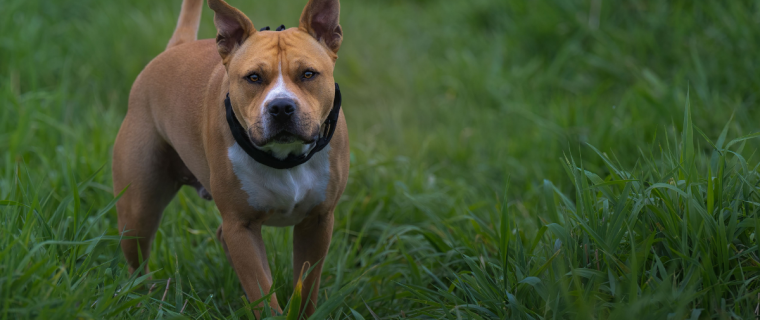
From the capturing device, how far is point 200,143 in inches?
121

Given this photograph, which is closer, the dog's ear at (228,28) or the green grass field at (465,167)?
the green grass field at (465,167)

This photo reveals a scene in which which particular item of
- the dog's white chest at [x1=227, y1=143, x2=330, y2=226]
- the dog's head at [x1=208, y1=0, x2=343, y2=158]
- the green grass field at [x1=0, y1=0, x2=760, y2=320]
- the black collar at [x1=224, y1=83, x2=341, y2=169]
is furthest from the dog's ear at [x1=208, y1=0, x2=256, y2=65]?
the green grass field at [x1=0, y1=0, x2=760, y2=320]

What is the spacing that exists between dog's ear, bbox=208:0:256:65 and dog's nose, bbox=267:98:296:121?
0.49m

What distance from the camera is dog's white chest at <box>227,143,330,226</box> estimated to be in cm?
280

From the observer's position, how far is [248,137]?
2.75 meters

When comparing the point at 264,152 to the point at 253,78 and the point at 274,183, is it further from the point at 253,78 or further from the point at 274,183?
the point at 253,78

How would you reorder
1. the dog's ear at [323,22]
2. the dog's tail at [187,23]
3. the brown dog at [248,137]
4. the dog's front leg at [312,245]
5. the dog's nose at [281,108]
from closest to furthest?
the dog's nose at [281,108]
the brown dog at [248,137]
the dog's ear at [323,22]
the dog's front leg at [312,245]
the dog's tail at [187,23]

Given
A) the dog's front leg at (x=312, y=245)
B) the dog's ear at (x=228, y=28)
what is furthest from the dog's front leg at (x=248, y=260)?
the dog's ear at (x=228, y=28)

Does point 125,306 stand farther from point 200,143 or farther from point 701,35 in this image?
point 701,35

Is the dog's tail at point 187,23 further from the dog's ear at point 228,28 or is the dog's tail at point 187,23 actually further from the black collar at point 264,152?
the black collar at point 264,152

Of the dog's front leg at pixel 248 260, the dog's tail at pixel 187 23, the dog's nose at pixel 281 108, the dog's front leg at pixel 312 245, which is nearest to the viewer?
the dog's nose at pixel 281 108

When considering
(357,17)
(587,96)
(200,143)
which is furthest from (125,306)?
(357,17)

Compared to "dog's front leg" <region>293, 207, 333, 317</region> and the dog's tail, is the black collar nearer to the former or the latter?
"dog's front leg" <region>293, 207, 333, 317</region>

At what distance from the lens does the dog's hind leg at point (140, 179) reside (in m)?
3.25
